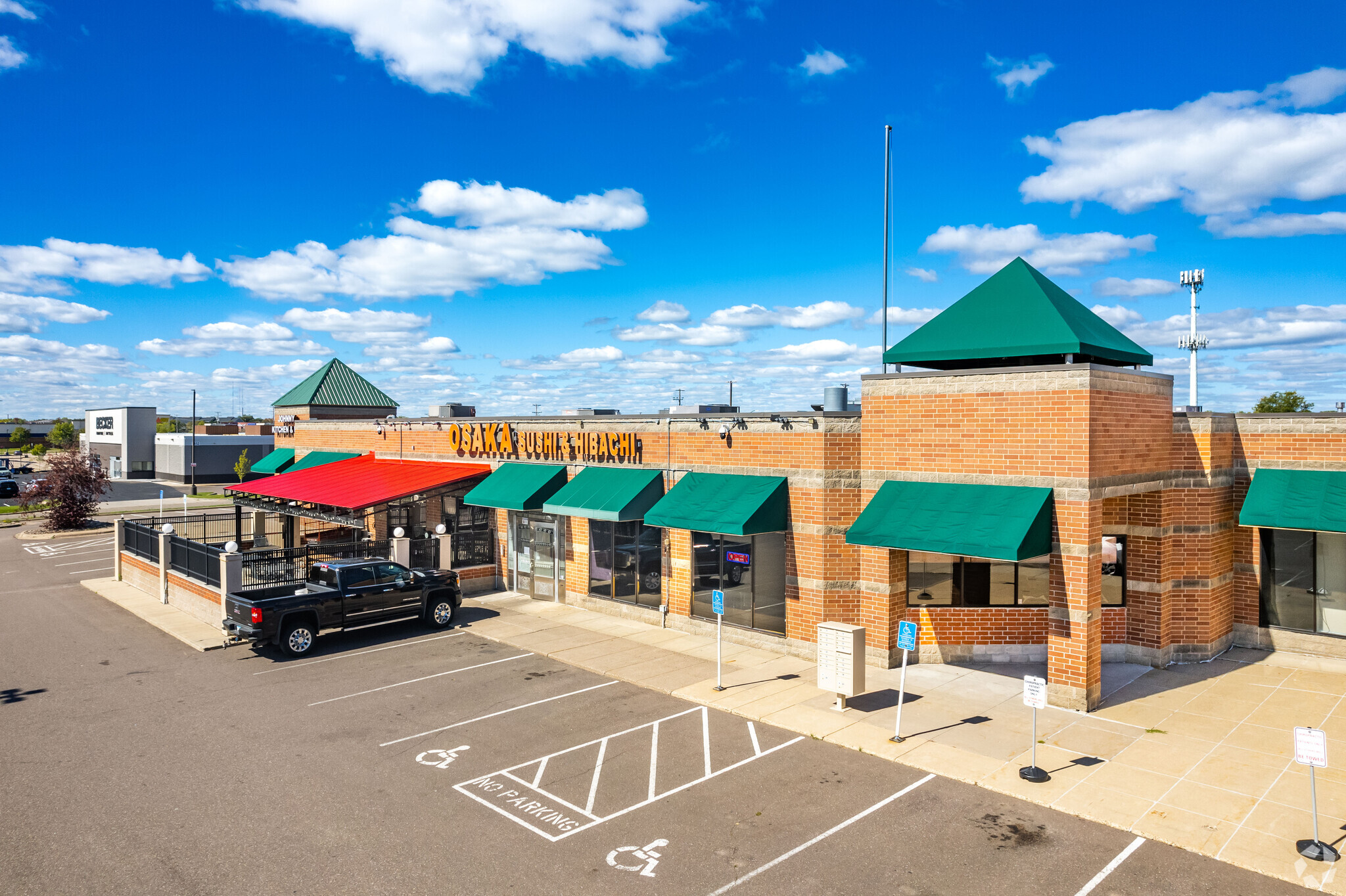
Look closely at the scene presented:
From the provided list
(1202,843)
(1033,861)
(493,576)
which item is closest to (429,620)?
(493,576)

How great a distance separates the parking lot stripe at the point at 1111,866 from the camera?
29.7ft

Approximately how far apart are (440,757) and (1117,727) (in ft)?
37.5

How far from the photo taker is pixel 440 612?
21641 mm

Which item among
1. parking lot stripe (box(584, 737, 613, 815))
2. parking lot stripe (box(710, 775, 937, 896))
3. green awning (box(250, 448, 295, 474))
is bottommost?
parking lot stripe (box(710, 775, 937, 896))

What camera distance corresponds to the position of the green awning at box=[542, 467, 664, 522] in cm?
2105

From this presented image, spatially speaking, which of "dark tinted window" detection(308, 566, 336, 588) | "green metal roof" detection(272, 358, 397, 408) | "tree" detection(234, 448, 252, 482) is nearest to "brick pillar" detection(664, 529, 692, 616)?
"dark tinted window" detection(308, 566, 336, 588)

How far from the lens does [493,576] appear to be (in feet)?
89.0

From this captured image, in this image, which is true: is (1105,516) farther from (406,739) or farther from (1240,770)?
(406,739)

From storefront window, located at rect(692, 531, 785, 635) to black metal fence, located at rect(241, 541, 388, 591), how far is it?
10.0 meters

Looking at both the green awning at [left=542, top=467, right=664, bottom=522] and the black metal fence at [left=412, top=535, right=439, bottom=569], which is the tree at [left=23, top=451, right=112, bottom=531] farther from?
the green awning at [left=542, top=467, right=664, bottom=522]

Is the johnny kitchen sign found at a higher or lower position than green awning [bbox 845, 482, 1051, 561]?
higher

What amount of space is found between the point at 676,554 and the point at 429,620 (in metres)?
6.81

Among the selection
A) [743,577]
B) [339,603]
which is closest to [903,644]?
[743,577]

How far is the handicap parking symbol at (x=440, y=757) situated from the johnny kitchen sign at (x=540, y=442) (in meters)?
11.0
